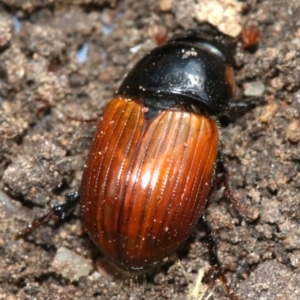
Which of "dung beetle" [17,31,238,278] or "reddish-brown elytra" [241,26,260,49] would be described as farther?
"reddish-brown elytra" [241,26,260,49]

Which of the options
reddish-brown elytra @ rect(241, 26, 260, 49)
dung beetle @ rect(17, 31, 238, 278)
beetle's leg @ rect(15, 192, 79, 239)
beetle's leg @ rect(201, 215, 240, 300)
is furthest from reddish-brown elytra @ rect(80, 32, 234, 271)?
reddish-brown elytra @ rect(241, 26, 260, 49)

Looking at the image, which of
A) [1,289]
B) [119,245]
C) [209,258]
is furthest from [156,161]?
[1,289]

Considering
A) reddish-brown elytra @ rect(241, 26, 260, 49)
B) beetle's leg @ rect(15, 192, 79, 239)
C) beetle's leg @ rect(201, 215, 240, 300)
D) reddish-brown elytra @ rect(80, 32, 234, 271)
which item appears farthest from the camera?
reddish-brown elytra @ rect(241, 26, 260, 49)

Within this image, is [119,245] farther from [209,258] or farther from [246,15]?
[246,15]

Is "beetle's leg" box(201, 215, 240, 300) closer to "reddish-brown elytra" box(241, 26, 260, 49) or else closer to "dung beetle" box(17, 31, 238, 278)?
"dung beetle" box(17, 31, 238, 278)

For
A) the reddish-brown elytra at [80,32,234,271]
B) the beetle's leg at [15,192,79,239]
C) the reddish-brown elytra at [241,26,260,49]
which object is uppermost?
the reddish-brown elytra at [241,26,260,49]

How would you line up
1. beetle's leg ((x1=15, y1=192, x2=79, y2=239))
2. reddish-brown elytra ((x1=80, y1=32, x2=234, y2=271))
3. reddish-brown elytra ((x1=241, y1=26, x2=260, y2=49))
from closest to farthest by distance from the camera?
1. reddish-brown elytra ((x1=80, y1=32, x2=234, y2=271))
2. beetle's leg ((x1=15, y1=192, x2=79, y2=239))
3. reddish-brown elytra ((x1=241, y1=26, x2=260, y2=49))
